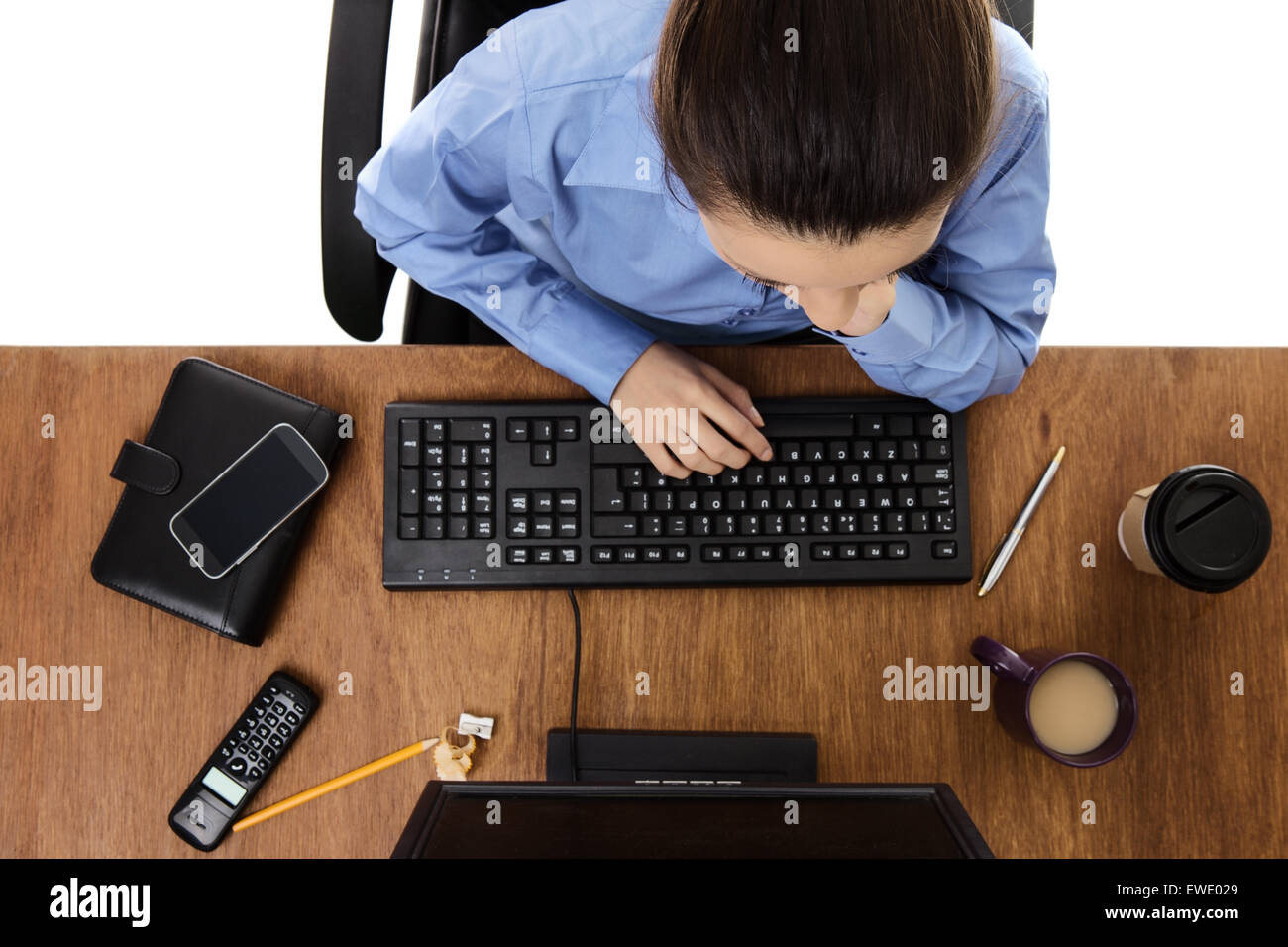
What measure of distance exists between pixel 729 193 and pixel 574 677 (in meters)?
0.40

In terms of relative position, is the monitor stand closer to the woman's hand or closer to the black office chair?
the woman's hand

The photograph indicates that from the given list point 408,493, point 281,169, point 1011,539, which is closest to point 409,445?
point 408,493

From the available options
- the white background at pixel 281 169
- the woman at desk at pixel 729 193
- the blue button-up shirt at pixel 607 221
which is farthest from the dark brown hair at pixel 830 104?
the white background at pixel 281 169

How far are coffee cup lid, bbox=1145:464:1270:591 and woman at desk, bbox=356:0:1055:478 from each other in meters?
0.15

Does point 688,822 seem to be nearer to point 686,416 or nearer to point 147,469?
point 686,416

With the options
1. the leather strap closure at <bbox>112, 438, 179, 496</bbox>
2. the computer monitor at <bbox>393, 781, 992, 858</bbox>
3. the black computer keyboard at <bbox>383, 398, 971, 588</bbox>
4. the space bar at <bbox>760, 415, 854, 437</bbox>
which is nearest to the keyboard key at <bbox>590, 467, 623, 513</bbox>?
the black computer keyboard at <bbox>383, 398, 971, 588</bbox>

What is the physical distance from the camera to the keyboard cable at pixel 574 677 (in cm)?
67

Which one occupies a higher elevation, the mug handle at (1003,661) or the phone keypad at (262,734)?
the mug handle at (1003,661)

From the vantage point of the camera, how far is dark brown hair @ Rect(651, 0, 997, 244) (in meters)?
0.41

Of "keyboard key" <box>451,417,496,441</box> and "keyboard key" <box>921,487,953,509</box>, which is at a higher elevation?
"keyboard key" <box>451,417,496,441</box>

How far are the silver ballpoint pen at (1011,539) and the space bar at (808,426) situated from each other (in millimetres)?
158

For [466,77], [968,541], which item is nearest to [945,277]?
[968,541]

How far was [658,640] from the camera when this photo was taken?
2.27 feet

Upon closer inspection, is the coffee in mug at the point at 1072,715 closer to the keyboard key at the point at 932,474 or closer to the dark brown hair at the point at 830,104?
the keyboard key at the point at 932,474
